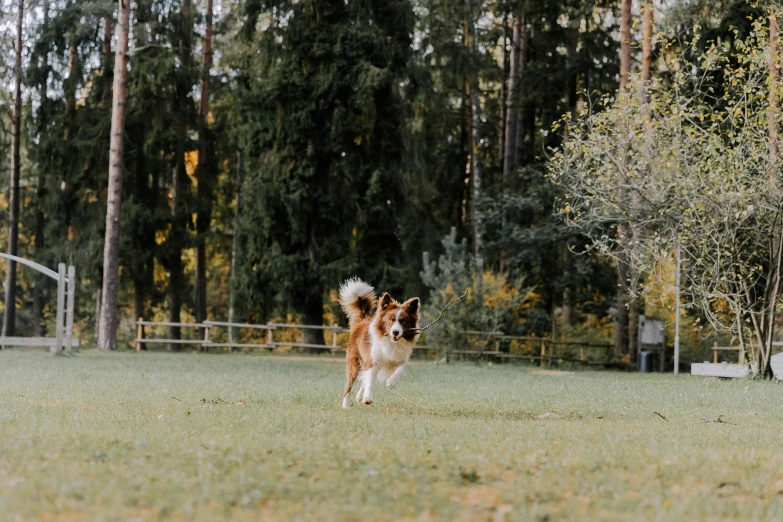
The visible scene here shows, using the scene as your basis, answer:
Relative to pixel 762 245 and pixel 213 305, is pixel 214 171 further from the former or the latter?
pixel 762 245

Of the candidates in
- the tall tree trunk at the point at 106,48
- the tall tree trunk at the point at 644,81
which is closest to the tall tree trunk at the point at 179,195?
the tall tree trunk at the point at 106,48

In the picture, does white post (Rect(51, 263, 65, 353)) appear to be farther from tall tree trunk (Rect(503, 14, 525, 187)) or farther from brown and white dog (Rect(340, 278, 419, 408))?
tall tree trunk (Rect(503, 14, 525, 187))

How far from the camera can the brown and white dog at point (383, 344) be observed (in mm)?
11180

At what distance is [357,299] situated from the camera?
40.4 feet

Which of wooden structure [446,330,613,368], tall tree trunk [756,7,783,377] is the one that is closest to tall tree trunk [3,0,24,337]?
wooden structure [446,330,613,368]

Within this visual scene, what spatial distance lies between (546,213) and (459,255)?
274 inches

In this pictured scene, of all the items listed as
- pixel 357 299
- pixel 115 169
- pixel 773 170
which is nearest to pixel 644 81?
pixel 773 170

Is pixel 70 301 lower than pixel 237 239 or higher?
lower

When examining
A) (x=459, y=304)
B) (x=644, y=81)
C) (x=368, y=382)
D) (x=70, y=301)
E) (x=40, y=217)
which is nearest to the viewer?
(x=368, y=382)

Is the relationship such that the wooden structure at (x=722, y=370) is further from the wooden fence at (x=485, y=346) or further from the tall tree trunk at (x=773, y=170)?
the wooden fence at (x=485, y=346)

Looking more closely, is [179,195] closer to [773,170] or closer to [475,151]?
[475,151]

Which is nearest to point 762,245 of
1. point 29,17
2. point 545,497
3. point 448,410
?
point 448,410

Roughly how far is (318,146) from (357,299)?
2086 centimetres

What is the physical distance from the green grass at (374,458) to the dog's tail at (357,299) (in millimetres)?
1110
